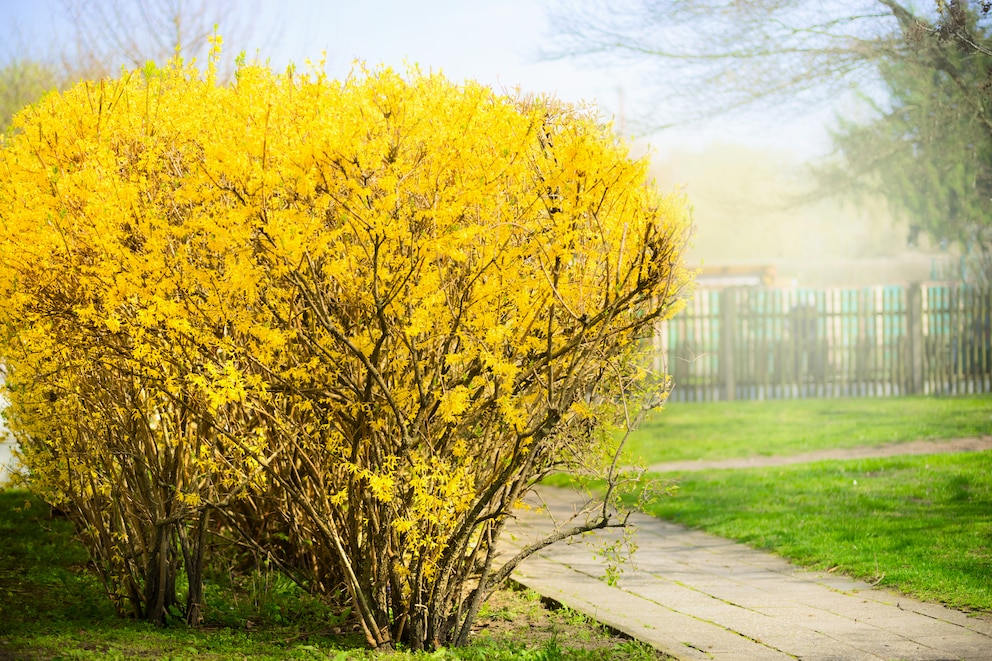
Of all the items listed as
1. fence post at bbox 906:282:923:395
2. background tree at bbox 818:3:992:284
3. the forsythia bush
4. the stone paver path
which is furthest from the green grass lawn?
background tree at bbox 818:3:992:284

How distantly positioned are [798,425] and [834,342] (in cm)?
371

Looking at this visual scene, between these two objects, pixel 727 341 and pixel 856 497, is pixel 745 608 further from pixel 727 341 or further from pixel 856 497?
pixel 727 341

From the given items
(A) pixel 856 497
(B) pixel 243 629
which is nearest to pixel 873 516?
(A) pixel 856 497

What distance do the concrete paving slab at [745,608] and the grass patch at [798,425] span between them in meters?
4.31

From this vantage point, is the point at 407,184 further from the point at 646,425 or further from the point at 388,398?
the point at 646,425

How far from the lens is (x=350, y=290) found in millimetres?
3934

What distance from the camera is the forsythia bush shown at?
3789mm

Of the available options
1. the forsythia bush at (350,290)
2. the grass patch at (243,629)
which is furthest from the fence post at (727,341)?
the forsythia bush at (350,290)

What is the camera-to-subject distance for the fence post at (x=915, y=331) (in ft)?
53.1

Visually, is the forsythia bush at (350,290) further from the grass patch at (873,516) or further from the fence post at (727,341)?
the fence post at (727,341)

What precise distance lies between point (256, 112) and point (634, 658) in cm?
268

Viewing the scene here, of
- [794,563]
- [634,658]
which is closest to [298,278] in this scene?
[634,658]

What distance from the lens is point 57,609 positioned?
5.38 metres

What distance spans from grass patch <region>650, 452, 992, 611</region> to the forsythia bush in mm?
2367
